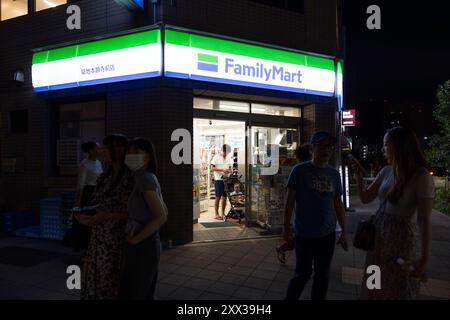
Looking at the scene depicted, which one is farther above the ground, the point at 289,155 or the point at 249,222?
the point at 289,155

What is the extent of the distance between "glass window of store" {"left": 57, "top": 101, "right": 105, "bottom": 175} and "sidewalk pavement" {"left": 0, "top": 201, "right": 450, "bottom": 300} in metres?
1.91

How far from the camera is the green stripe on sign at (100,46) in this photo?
20.0ft

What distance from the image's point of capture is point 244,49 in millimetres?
6828

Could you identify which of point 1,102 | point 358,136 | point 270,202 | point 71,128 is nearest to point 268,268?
point 270,202

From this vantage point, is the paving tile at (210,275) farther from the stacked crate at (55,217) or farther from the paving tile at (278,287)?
the stacked crate at (55,217)

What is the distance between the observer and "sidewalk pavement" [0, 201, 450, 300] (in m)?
4.26

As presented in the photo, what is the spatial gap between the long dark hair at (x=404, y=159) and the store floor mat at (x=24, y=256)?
554 cm

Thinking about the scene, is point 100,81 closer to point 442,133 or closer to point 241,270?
point 241,270

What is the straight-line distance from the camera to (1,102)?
8.31 m

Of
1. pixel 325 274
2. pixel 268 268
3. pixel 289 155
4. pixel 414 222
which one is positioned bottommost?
pixel 268 268

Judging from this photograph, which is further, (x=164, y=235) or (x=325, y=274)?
(x=164, y=235)

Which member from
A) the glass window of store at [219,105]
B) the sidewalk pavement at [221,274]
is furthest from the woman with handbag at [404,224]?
the glass window of store at [219,105]

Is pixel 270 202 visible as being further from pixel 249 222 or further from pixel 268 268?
pixel 268 268

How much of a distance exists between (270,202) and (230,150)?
2.63 m
